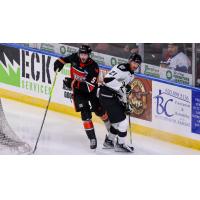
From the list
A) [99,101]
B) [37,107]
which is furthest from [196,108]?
[37,107]

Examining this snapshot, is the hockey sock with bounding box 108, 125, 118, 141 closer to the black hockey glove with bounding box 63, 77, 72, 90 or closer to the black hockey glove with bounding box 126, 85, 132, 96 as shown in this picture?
the black hockey glove with bounding box 126, 85, 132, 96

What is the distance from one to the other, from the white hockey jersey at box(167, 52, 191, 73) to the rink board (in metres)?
0.18

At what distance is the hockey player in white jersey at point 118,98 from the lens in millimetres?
10188

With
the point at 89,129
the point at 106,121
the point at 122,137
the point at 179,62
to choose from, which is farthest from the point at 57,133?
the point at 179,62

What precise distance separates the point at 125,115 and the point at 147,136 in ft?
0.99

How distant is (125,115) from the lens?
10.3 metres

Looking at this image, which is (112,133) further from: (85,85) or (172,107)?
(172,107)

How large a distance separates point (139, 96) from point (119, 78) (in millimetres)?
279

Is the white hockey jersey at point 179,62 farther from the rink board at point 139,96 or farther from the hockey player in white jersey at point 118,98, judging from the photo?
the hockey player in white jersey at point 118,98

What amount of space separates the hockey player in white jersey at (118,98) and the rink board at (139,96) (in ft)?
0.30

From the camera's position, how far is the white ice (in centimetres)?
1034

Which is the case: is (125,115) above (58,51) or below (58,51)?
below

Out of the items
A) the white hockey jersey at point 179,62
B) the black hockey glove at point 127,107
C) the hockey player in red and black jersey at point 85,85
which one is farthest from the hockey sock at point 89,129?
the white hockey jersey at point 179,62

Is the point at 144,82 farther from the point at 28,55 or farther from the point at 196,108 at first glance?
Result: the point at 28,55
